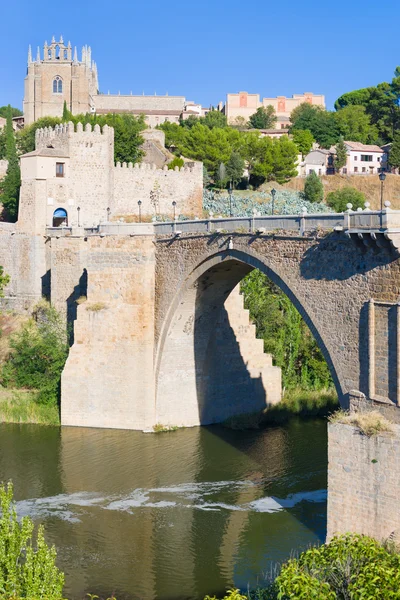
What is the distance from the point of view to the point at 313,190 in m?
53.2

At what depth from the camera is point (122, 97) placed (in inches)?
3204

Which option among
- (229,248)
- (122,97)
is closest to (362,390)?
(229,248)

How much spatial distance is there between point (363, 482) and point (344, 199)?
37.0 m

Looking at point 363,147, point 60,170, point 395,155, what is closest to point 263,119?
point 363,147

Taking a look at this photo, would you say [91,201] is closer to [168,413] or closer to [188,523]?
[168,413]

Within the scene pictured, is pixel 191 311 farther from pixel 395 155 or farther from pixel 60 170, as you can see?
pixel 395 155

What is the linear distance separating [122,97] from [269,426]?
5873cm

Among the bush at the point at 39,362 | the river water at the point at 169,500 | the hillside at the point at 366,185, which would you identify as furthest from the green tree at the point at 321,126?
the river water at the point at 169,500

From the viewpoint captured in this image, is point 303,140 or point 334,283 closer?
point 334,283

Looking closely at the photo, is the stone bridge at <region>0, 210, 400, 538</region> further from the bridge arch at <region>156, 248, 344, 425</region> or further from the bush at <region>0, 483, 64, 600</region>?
the bush at <region>0, 483, 64, 600</region>

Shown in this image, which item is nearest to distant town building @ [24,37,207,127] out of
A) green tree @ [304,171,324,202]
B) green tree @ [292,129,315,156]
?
green tree @ [292,129,315,156]

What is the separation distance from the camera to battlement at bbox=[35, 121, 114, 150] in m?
37.9

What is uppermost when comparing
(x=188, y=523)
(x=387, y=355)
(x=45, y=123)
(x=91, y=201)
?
(x=45, y=123)

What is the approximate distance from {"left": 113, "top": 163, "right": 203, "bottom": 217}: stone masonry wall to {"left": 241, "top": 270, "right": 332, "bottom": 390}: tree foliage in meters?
12.1
